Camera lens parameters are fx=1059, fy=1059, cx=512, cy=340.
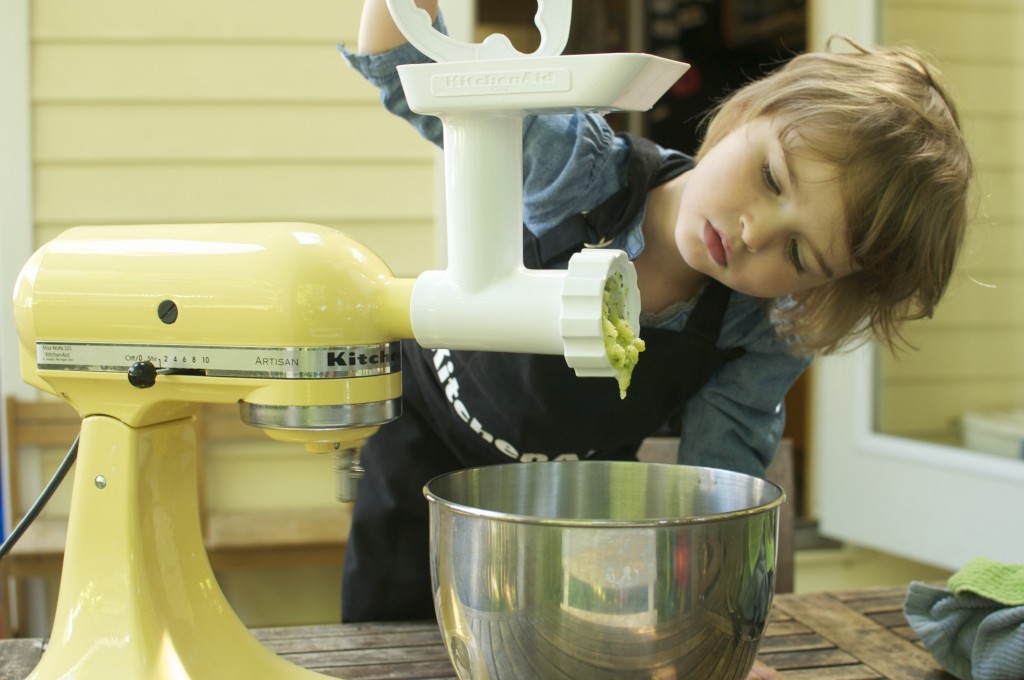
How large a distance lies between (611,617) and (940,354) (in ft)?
6.75

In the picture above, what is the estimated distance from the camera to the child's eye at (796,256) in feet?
3.31

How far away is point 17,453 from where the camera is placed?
242cm

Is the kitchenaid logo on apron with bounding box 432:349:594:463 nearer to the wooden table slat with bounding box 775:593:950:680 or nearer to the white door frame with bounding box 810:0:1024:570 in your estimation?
the wooden table slat with bounding box 775:593:950:680

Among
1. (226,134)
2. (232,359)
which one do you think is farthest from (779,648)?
(226,134)

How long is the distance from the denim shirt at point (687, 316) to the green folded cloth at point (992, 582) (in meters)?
0.25

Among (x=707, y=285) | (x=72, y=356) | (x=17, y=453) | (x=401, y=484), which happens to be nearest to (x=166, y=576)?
(x=72, y=356)

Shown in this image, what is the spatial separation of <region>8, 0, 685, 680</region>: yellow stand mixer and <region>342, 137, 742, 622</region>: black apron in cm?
36

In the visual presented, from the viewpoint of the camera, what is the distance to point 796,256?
3.33 feet

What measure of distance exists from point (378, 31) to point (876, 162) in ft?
1.53

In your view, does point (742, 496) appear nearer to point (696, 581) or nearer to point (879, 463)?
point (696, 581)

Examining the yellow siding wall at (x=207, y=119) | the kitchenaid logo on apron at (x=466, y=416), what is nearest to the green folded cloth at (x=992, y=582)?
the kitchenaid logo on apron at (x=466, y=416)

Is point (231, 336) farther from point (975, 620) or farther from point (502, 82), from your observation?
point (975, 620)

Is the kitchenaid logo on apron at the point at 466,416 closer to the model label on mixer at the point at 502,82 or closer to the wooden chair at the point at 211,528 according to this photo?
the model label on mixer at the point at 502,82

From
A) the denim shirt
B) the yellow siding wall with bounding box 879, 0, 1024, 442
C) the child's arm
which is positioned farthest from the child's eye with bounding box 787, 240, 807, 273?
the yellow siding wall with bounding box 879, 0, 1024, 442
